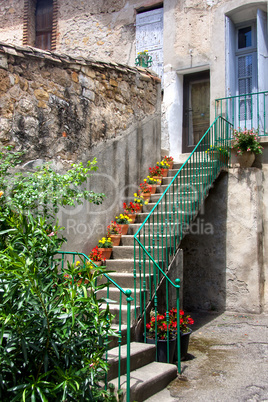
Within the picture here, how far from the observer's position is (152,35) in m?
8.66

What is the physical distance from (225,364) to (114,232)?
243cm

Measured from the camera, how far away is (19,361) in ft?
8.30

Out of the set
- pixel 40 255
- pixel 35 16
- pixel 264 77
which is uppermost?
pixel 35 16

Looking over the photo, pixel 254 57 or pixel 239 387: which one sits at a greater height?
pixel 254 57

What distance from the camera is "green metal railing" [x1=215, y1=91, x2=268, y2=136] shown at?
7.43 metres

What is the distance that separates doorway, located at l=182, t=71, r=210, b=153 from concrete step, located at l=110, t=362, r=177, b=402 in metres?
5.57

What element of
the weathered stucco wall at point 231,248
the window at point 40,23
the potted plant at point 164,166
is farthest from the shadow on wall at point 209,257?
the window at point 40,23

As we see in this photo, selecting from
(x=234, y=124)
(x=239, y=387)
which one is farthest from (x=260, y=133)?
(x=239, y=387)

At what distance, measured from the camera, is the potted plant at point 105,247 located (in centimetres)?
552

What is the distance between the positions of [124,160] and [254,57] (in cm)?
363

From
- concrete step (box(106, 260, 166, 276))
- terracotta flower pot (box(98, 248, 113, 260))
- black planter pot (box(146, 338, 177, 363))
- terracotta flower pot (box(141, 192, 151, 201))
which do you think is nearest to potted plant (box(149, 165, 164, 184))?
terracotta flower pot (box(141, 192, 151, 201))

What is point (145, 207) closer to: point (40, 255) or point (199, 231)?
point (199, 231)

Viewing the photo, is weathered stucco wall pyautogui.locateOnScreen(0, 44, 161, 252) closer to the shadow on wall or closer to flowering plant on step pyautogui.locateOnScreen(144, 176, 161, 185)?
flowering plant on step pyautogui.locateOnScreen(144, 176, 161, 185)

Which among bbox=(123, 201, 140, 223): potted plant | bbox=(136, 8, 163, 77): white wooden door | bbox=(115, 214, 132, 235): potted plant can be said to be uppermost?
bbox=(136, 8, 163, 77): white wooden door
